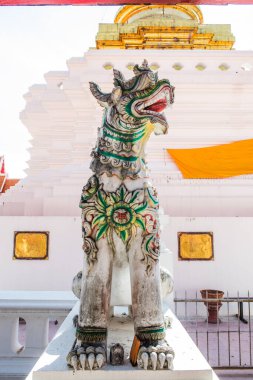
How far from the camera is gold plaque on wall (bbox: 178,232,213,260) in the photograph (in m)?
5.76

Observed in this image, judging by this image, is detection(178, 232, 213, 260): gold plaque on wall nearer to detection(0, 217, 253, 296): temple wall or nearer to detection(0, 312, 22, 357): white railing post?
detection(0, 217, 253, 296): temple wall

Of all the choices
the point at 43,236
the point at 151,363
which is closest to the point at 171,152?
the point at 43,236

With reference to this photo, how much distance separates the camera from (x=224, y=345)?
4.38 metres

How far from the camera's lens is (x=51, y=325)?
5266 mm

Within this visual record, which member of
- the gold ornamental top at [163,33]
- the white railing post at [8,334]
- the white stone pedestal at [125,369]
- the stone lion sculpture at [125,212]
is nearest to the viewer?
the white stone pedestal at [125,369]

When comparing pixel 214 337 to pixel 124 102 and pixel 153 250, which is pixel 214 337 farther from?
pixel 124 102

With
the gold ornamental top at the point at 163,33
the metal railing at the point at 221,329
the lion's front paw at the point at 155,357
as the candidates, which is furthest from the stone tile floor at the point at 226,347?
the gold ornamental top at the point at 163,33

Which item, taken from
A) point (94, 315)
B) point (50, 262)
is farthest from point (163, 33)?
point (94, 315)

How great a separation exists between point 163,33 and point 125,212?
981 cm

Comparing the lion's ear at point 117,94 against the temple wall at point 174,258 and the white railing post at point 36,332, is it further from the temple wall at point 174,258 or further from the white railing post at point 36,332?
the temple wall at point 174,258

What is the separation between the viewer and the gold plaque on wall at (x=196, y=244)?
5758mm

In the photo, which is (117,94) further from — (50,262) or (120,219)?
(50,262)

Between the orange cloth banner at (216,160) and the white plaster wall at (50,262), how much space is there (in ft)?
7.87

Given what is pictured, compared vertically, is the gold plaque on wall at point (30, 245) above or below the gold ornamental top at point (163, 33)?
below
